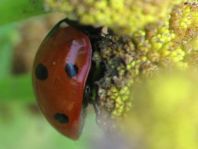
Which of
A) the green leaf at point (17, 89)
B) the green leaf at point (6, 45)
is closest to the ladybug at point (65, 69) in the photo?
the green leaf at point (17, 89)

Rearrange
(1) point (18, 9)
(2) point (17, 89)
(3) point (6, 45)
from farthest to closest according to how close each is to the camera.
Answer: (3) point (6, 45), (2) point (17, 89), (1) point (18, 9)

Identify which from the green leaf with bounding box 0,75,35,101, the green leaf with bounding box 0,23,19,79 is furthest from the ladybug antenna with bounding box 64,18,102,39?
the green leaf with bounding box 0,23,19,79

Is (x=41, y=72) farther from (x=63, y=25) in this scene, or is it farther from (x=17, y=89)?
(x=17, y=89)

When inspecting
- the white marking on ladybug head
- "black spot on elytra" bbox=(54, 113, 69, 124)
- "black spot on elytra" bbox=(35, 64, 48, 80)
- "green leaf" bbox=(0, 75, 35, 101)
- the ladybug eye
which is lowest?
"green leaf" bbox=(0, 75, 35, 101)

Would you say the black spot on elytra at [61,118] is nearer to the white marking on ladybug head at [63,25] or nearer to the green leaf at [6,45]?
the white marking on ladybug head at [63,25]

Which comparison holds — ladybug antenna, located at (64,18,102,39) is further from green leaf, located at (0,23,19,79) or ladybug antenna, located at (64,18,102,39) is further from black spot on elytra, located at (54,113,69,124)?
green leaf, located at (0,23,19,79)

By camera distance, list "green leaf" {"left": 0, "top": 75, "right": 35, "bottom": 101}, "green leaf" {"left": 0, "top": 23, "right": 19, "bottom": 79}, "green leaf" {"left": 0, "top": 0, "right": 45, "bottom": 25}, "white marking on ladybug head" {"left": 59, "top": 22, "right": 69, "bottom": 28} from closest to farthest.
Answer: "green leaf" {"left": 0, "top": 0, "right": 45, "bottom": 25}
"white marking on ladybug head" {"left": 59, "top": 22, "right": 69, "bottom": 28}
"green leaf" {"left": 0, "top": 75, "right": 35, "bottom": 101}
"green leaf" {"left": 0, "top": 23, "right": 19, "bottom": 79}

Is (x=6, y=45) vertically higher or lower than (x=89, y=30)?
lower

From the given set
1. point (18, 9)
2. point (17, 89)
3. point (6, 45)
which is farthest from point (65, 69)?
point (6, 45)
